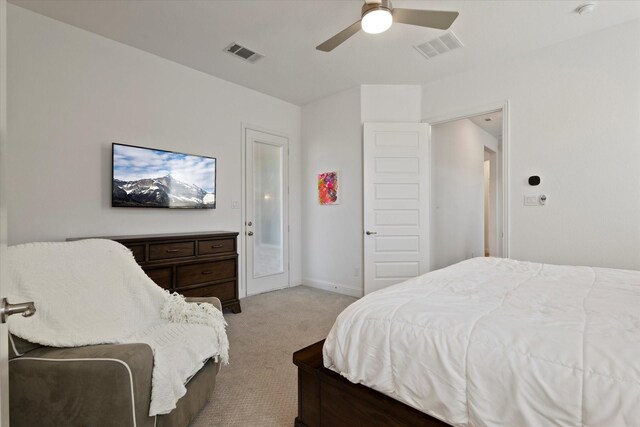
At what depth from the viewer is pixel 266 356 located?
2510 millimetres

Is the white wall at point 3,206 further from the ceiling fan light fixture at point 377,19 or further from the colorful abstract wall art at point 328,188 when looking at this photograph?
the colorful abstract wall art at point 328,188

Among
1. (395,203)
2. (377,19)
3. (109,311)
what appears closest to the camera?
(109,311)

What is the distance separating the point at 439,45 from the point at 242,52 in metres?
2.05

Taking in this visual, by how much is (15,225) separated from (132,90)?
1.62 metres

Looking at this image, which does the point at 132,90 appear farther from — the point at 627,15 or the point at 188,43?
the point at 627,15

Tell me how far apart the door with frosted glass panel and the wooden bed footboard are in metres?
2.86

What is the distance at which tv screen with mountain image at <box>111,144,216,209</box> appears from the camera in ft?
9.92

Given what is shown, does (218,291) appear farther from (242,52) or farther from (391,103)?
(391,103)

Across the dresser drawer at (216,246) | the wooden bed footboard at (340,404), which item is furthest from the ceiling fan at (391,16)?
the dresser drawer at (216,246)

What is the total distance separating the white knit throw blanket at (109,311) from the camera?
142 cm

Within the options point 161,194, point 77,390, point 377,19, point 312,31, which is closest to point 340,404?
point 77,390

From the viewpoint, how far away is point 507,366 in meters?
0.94

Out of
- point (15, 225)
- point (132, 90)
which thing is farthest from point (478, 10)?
point (15, 225)

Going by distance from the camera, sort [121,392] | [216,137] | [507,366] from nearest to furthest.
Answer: [507,366] → [121,392] → [216,137]
